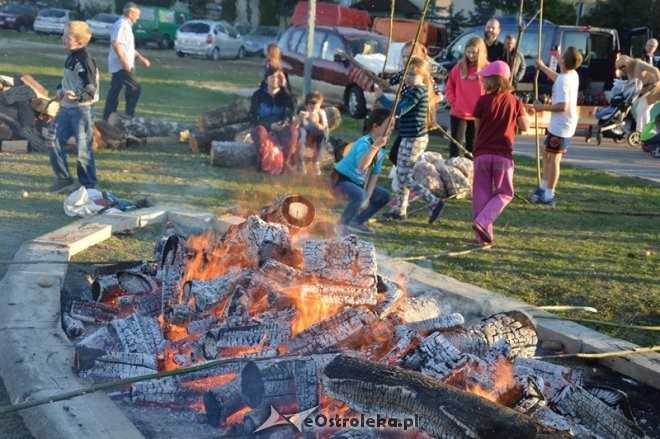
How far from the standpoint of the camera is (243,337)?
4520mm

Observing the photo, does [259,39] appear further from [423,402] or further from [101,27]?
[423,402]

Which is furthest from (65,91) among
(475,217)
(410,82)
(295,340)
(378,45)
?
(378,45)

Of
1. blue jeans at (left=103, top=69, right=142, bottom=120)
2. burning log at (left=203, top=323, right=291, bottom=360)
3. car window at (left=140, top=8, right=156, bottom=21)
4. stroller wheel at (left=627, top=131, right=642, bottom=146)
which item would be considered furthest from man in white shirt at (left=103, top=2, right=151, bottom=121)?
car window at (left=140, top=8, right=156, bottom=21)

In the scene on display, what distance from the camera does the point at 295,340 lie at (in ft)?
14.8

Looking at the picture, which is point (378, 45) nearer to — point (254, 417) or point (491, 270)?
point (491, 270)

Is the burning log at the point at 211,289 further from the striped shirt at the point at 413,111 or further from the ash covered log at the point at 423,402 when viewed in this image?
the striped shirt at the point at 413,111

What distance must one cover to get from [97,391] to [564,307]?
11.4ft

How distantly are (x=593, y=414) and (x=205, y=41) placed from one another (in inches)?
1322

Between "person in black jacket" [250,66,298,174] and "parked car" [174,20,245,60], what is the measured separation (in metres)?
24.8

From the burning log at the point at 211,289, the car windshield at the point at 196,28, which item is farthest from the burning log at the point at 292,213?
the car windshield at the point at 196,28

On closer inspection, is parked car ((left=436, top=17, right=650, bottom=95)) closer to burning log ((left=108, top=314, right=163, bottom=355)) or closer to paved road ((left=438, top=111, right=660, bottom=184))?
paved road ((left=438, top=111, right=660, bottom=184))

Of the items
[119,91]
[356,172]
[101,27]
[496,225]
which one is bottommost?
[496,225]

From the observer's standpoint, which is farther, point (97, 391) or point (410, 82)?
point (410, 82)

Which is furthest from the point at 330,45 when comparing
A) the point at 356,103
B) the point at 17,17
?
the point at 17,17
